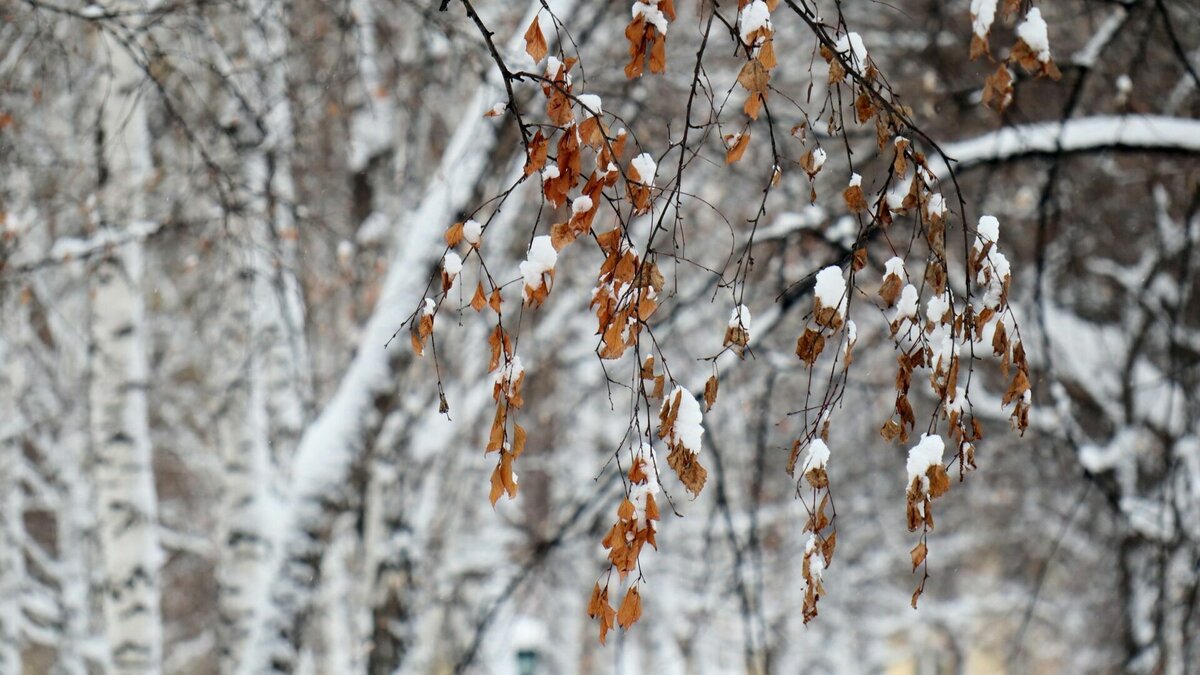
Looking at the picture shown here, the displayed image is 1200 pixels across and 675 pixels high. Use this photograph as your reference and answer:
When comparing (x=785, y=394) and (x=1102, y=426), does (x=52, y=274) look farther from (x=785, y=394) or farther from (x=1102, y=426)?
(x=1102, y=426)

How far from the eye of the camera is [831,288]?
1.91 m

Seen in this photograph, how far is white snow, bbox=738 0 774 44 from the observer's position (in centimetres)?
181

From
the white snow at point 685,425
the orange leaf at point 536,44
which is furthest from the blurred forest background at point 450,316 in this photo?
the white snow at point 685,425

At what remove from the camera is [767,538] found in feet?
48.9

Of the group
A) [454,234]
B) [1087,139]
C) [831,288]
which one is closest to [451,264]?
[454,234]

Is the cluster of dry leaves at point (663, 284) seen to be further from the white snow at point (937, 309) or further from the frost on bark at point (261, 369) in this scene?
the frost on bark at point (261, 369)

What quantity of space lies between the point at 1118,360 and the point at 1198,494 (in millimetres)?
4029

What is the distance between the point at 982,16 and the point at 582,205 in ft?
2.81

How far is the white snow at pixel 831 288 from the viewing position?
1.89 m

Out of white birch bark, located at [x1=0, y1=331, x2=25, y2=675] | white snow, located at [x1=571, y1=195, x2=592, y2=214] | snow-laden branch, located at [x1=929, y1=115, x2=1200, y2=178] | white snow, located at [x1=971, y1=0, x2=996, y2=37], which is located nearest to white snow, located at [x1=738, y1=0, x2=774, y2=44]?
white snow, located at [x1=571, y1=195, x2=592, y2=214]

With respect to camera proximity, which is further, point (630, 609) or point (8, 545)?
point (8, 545)

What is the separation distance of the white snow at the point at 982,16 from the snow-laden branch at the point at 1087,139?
1433 millimetres

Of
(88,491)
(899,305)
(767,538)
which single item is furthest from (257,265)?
(767,538)

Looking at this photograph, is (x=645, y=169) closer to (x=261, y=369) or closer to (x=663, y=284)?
(x=663, y=284)
